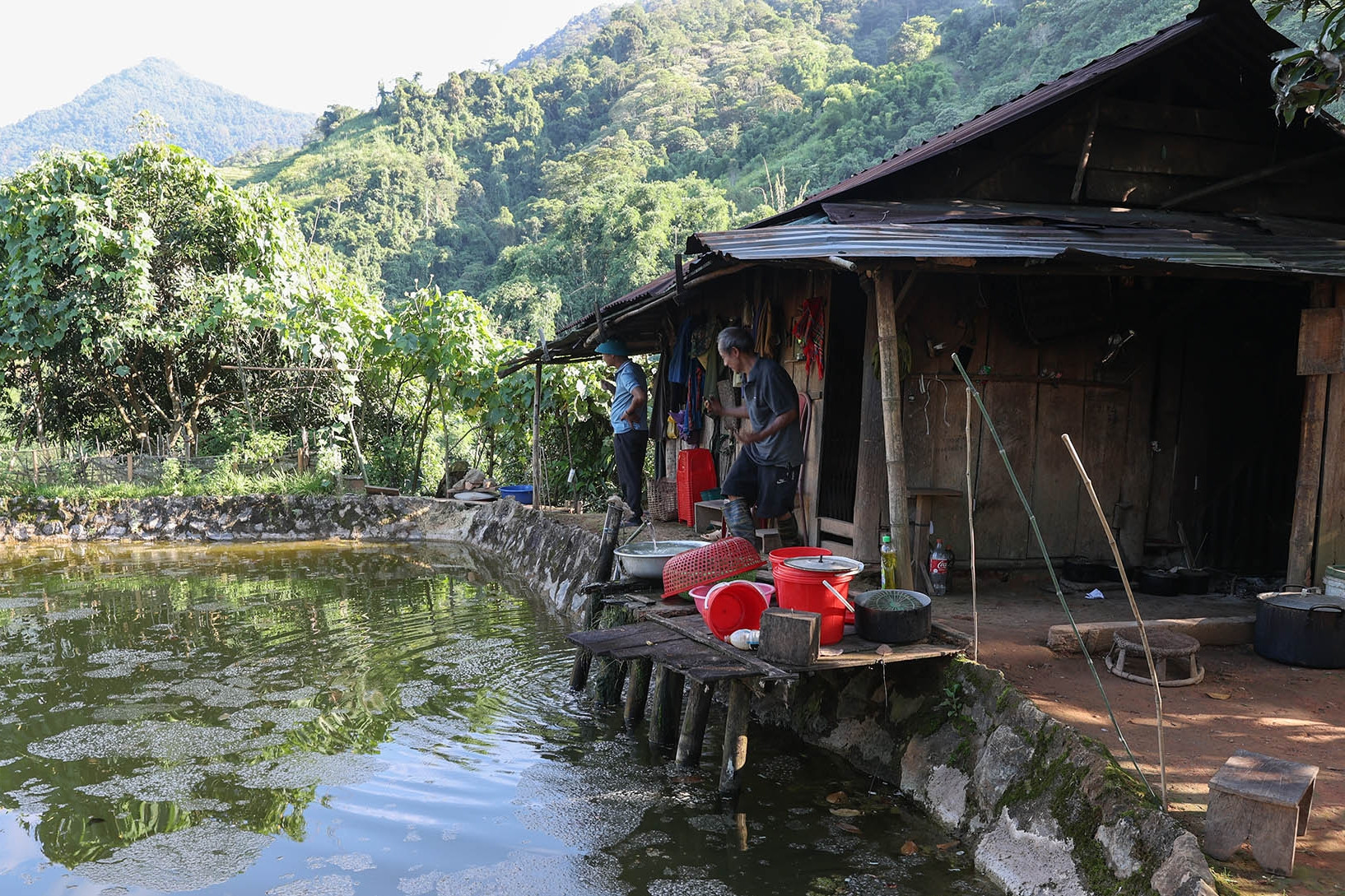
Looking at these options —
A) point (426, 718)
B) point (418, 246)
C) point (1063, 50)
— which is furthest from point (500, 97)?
point (426, 718)

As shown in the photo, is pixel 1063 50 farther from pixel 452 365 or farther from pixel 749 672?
pixel 749 672

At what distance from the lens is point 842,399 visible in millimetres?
8453

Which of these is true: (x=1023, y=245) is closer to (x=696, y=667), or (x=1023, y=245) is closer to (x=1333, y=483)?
(x=1333, y=483)

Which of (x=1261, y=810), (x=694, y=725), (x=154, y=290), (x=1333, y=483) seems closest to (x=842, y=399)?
(x=1333, y=483)

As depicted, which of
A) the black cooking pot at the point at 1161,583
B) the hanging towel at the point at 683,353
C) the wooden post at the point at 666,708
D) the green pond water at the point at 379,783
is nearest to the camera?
the green pond water at the point at 379,783

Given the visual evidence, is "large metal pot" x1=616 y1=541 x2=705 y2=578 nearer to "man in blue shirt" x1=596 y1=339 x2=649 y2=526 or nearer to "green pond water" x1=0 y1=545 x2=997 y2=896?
"green pond water" x1=0 y1=545 x2=997 y2=896

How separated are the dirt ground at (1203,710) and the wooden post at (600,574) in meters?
2.72

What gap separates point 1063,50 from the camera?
38906 millimetres

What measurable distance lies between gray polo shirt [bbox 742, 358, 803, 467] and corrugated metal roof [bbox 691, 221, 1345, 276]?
3.61 feet

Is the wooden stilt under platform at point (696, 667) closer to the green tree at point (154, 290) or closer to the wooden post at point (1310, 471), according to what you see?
the wooden post at point (1310, 471)

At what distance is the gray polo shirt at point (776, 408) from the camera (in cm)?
716

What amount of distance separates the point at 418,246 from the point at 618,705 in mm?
37870

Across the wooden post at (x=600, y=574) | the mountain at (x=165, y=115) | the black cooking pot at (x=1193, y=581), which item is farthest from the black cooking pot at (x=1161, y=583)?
the mountain at (x=165, y=115)

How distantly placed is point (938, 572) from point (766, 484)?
151cm
